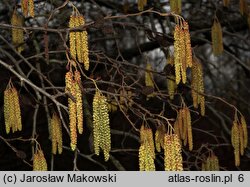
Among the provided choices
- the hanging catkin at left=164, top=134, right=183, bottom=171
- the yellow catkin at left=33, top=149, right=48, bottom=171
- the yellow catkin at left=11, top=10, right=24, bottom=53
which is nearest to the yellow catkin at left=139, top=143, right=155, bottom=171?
the hanging catkin at left=164, top=134, right=183, bottom=171

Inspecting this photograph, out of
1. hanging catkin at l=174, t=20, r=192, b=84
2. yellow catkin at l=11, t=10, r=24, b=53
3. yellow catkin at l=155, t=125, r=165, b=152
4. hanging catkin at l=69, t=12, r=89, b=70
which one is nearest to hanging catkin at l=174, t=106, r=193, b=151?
yellow catkin at l=155, t=125, r=165, b=152

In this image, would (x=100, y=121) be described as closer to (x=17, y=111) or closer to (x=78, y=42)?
(x=78, y=42)

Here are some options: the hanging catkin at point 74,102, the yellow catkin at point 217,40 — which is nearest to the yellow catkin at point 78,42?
the hanging catkin at point 74,102

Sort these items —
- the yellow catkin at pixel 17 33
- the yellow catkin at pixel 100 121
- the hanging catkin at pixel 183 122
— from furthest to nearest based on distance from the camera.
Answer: the yellow catkin at pixel 17 33, the hanging catkin at pixel 183 122, the yellow catkin at pixel 100 121

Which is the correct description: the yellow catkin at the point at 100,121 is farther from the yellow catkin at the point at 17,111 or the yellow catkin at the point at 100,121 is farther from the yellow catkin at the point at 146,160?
the yellow catkin at the point at 17,111

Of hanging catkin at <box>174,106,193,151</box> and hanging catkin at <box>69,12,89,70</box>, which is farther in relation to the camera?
hanging catkin at <box>174,106,193,151</box>

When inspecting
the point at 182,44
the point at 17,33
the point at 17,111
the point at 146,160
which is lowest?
the point at 146,160

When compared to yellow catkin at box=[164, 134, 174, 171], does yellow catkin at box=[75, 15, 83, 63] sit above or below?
above

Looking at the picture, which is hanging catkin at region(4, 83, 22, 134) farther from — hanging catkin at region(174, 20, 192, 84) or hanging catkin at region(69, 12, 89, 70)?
hanging catkin at region(174, 20, 192, 84)

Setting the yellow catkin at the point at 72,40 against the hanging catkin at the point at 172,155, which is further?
the yellow catkin at the point at 72,40

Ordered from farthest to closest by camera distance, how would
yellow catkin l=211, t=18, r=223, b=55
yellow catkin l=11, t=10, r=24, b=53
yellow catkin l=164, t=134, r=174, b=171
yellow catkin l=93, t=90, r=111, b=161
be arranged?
yellow catkin l=211, t=18, r=223, b=55 → yellow catkin l=11, t=10, r=24, b=53 → yellow catkin l=93, t=90, r=111, b=161 → yellow catkin l=164, t=134, r=174, b=171

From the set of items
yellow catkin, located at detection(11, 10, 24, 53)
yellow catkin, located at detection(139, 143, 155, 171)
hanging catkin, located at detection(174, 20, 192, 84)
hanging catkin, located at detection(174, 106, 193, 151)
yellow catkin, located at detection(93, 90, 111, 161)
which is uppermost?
yellow catkin, located at detection(11, 10, 24, 53)

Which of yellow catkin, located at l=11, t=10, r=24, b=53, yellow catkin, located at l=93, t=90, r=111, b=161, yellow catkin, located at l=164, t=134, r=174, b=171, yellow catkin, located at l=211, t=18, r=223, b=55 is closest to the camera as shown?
yellow catkin, located at l=164, t=134, r=174, b=171

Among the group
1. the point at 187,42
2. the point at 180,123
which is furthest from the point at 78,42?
the point at 180,123
